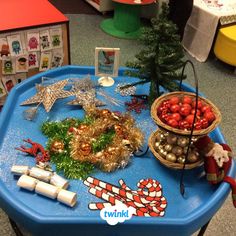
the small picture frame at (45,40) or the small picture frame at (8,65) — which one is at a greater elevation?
the small picture frame at (45,40)

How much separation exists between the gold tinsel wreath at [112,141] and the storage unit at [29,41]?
67 centimetres

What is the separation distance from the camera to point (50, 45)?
1.81 m

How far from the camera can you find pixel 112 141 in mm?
1188

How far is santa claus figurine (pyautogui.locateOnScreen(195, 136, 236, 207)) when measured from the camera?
3.38ft

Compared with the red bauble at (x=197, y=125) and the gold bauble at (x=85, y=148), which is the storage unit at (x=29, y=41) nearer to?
the gold bauble at (x=85, y=148)

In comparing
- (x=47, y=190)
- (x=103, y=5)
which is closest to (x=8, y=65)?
(x=47, y=190)

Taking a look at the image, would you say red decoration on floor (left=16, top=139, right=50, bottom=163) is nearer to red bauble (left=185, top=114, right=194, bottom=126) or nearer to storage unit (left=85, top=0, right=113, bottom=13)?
red bauble (left=185, top=114, right=194, bottom=126)

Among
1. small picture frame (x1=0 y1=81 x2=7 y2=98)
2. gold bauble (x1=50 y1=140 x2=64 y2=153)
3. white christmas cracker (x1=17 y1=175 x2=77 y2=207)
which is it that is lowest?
small picture frame (x1=0 y1=81 x2=7 y2=98)

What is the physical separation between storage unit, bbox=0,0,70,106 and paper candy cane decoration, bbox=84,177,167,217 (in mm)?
969

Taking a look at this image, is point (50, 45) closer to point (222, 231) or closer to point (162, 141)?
point (162, 141)

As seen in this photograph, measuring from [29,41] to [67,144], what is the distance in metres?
0.81

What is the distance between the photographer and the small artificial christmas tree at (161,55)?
1276 millimetres

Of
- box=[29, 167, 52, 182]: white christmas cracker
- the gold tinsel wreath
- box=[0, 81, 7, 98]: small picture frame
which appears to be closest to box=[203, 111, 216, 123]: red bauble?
the gold tinsel wreath

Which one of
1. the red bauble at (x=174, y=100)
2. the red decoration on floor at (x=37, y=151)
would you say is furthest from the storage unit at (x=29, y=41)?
the red bauble at (x=174, y=100)
